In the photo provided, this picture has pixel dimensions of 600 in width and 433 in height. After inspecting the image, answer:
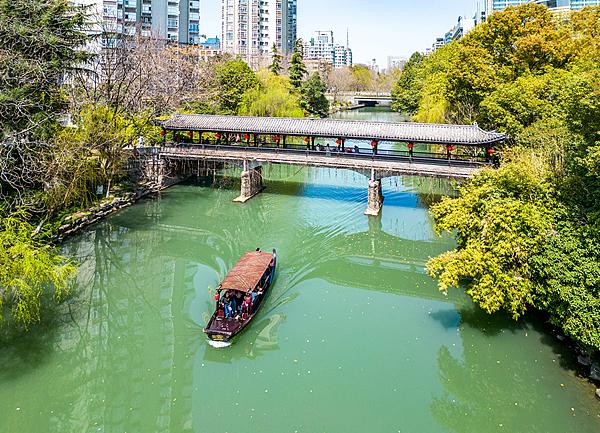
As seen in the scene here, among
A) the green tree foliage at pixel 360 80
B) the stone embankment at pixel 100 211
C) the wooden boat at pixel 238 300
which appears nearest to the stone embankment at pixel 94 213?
the stone embankment at pixel 100 211

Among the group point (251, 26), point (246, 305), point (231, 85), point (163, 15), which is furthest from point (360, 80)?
point (246, 305)

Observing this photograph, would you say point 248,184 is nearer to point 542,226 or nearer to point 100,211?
point 100,211

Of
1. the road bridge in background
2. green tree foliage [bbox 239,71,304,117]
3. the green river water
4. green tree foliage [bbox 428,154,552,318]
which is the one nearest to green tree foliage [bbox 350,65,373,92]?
green tree foliage [bbox 239,71,304,117]

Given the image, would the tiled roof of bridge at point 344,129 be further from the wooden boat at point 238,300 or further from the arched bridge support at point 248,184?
the wooden boat at point 238,300

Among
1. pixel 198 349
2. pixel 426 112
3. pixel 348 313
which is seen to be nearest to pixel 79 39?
pixel 198 349

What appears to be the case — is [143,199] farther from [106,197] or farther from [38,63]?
[38,63]

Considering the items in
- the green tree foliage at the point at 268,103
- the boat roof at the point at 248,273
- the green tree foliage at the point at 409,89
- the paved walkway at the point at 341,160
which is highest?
the green tree foliage at the point at 409,89
